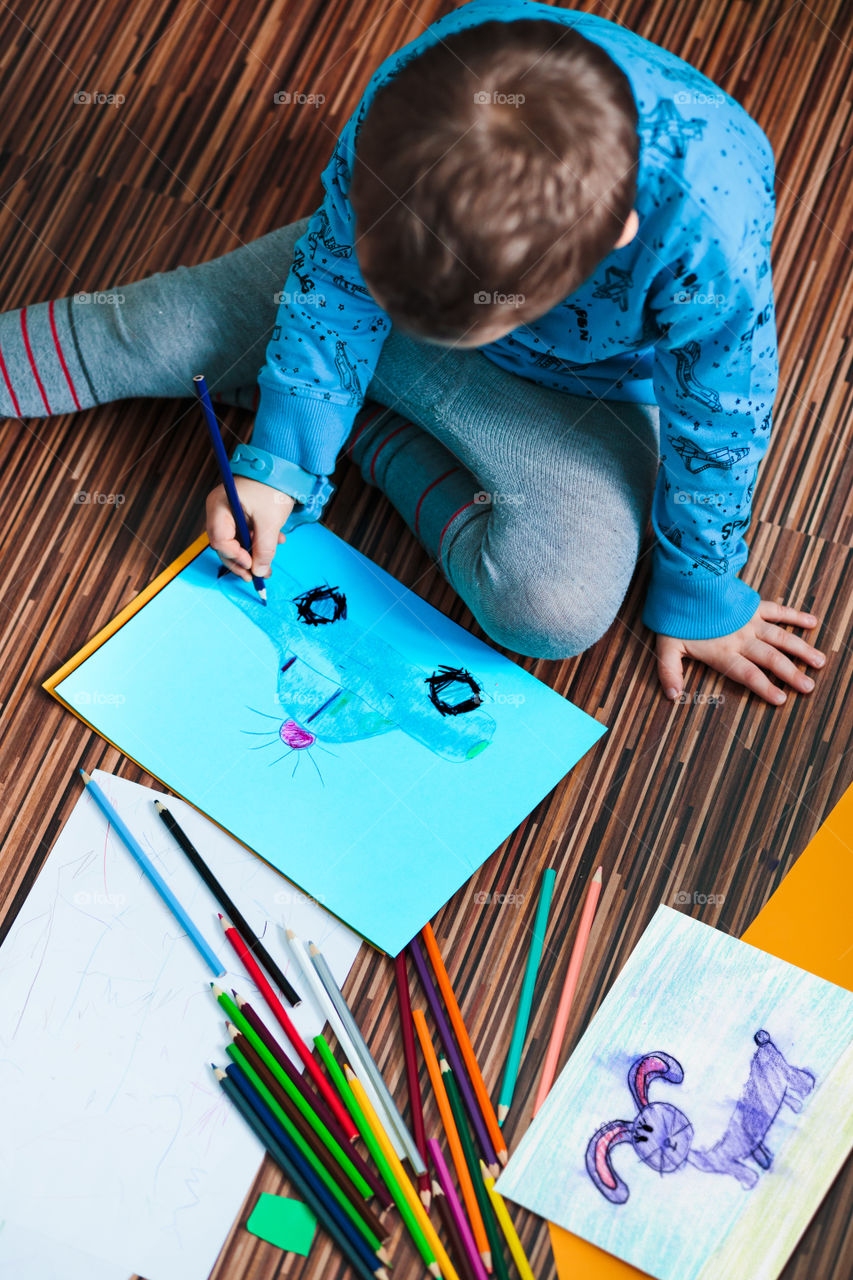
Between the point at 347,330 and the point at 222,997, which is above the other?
the point at 347,330

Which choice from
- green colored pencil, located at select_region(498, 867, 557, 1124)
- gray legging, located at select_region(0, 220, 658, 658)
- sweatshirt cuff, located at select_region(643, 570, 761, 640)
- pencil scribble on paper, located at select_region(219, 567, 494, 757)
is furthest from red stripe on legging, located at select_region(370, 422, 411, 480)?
green colored pencil, located at select_region(498, 867, 557, 1124)

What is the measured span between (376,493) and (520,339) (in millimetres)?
178

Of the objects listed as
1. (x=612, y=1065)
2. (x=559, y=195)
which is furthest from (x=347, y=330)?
(x=612, y=1065)

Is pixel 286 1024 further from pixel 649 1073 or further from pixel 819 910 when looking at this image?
pixel 819 910

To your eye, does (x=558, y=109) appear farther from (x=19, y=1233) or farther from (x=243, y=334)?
(x=19, y=1233)

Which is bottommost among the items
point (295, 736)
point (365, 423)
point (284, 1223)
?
point (284, 1223)

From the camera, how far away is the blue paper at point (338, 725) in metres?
0.67

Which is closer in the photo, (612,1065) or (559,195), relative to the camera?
(559,195)

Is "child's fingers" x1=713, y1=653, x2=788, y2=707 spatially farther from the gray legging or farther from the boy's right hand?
the boy's right hand

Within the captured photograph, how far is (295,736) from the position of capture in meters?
0.69

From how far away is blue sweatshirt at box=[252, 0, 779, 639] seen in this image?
506 mm

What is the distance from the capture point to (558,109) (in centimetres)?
43

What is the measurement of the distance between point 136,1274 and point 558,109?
2.20 ft

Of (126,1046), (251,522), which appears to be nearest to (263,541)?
(251,522)
